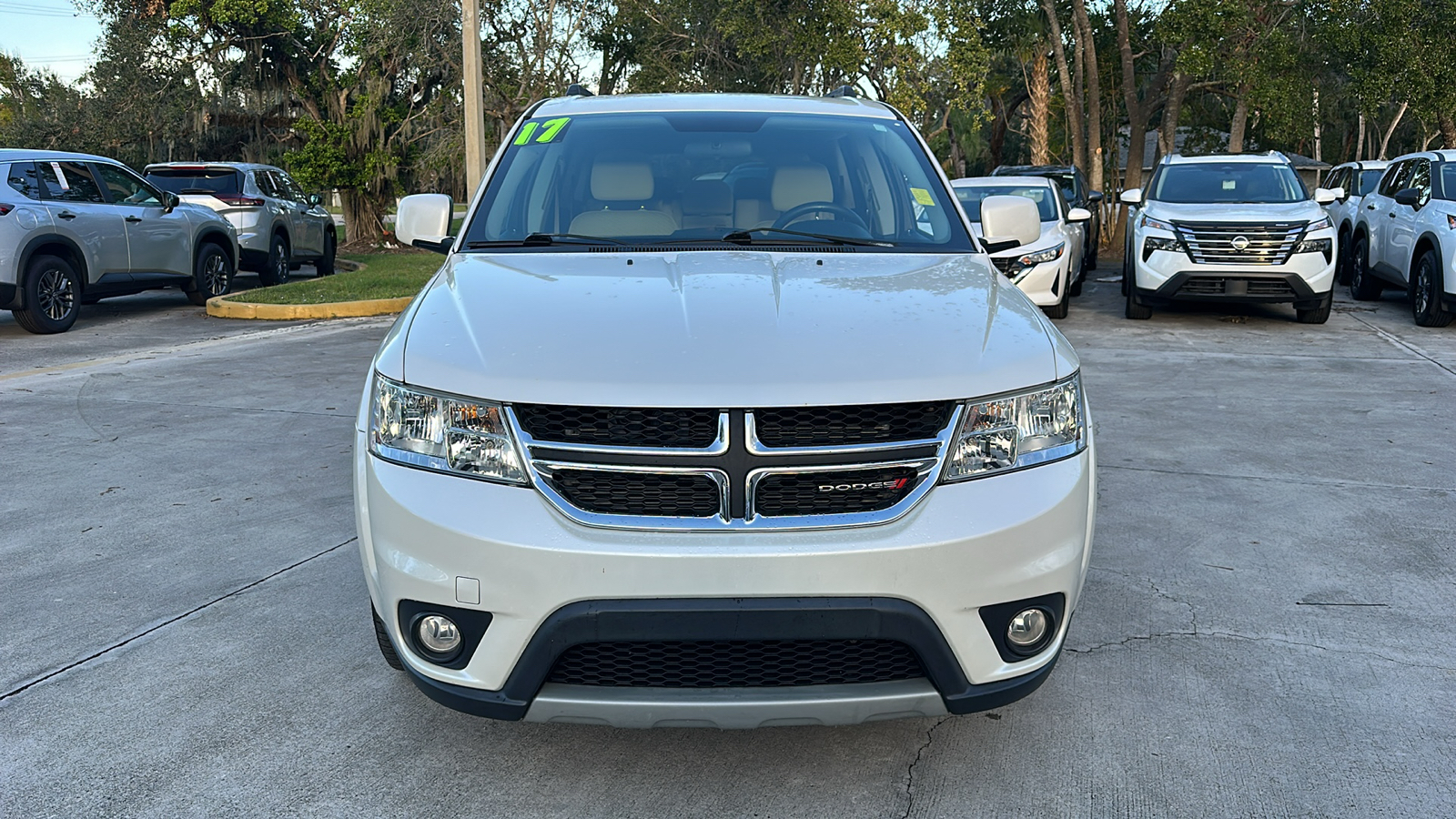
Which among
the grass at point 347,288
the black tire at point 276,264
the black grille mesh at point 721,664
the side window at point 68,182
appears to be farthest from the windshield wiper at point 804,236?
Answer: the black tire at point 276,264

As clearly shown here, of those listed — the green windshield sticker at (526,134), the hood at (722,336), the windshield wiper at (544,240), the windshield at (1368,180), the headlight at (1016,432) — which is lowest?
the headlight at (1016,432)

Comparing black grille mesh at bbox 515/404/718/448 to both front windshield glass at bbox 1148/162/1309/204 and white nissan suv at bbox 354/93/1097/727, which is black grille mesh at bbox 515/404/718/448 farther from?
front windshield glass at bbox 1148/162/1309/204

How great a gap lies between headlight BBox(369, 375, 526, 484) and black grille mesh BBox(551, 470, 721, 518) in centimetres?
13

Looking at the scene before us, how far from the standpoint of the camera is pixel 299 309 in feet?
43.4

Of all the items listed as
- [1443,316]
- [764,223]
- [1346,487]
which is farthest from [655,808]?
[1443,316]

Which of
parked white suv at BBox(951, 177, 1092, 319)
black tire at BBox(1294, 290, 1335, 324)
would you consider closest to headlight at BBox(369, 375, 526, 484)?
parked white suv at BBox(951, 177, 1092, 319)

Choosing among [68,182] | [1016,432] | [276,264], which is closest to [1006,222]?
[1016,432]

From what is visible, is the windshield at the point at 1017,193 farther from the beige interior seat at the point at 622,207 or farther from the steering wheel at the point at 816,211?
the beige interior seat at the point at 622,207

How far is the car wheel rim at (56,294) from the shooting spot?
1134 centimetres

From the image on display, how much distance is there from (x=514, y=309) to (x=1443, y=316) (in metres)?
11.4

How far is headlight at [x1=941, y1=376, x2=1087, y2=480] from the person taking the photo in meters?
2.65

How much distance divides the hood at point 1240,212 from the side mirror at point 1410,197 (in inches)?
31.9

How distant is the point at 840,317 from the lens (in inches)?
114

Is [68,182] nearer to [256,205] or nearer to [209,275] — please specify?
[209,275]
